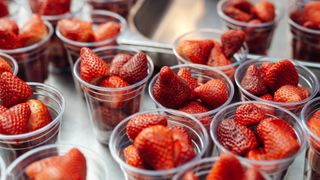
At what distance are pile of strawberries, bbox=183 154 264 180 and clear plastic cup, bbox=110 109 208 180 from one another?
7 cm

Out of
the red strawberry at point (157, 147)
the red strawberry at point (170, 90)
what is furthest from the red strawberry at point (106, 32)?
the red strawberry at point (157, 147)

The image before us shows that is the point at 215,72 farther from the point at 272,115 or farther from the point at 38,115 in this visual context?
the point at 38,115

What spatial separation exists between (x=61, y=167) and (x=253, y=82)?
55 cm

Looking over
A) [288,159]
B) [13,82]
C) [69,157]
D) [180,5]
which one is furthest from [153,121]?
[180,5]

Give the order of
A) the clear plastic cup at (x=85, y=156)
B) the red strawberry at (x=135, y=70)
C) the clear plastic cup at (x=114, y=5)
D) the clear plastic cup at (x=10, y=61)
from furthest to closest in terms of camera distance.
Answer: the clear plastic cup at (x=114, y=5), the clear plastic cup at (x=10, y=61), the red strawberry at (x=135, y=70), the clear plastic cup at (x=85, y=156)

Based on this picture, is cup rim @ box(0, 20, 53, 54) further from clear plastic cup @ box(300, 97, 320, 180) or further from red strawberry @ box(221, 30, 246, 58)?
clear plastic cup @ box(300, 97, 320, 180)

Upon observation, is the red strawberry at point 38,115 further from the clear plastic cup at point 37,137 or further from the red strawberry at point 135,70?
the red strawberry at point 135,70

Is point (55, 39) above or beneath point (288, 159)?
beneath

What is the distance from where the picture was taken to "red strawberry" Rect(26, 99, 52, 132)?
1.12 metres

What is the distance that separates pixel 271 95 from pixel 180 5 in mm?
965

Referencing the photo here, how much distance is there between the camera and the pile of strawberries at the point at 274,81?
1.21 meters

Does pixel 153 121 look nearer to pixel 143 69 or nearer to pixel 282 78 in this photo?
pixel 143 69

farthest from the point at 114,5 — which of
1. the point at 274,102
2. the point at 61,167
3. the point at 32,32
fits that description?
the point at 61,167

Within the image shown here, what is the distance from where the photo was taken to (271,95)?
123cm
